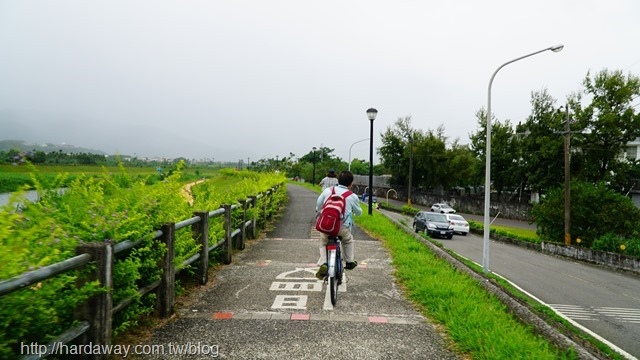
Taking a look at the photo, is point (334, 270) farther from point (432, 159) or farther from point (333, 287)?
point (432, 159)

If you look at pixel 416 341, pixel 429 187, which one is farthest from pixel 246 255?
pixel 429 187

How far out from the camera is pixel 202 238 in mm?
6195

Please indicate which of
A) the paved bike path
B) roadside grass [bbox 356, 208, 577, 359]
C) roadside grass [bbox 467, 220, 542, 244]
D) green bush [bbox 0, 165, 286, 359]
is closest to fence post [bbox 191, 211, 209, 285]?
the paved bike path

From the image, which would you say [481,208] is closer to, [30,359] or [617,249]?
[617,249]

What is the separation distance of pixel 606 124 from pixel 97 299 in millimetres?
47156

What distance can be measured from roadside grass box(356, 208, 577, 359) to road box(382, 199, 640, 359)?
11.4 ft

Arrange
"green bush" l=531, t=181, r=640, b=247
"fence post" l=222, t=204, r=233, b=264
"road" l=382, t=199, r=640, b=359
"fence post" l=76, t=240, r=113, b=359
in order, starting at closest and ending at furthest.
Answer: "fence post" l=76, t=240, r=113, b=359, "fence post" l=222, t=204, r=233, b=264, "road" l=382, t=199, r=640, b=359, "green bush" l=531, t=181, r=640, b=247

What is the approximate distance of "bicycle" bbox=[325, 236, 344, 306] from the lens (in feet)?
17.8

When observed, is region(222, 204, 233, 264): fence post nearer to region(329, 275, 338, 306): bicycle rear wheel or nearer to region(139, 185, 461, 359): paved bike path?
region(139, 185, 461, 359): paved bike path

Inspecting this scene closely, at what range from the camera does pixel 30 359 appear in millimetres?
2555

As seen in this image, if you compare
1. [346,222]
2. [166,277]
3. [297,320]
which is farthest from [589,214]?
[166,277]

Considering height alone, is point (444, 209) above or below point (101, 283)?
below

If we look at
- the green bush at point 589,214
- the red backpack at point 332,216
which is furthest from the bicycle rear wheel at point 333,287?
the green bush at point 589,214

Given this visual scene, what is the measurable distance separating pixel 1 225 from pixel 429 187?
61.6 metres
